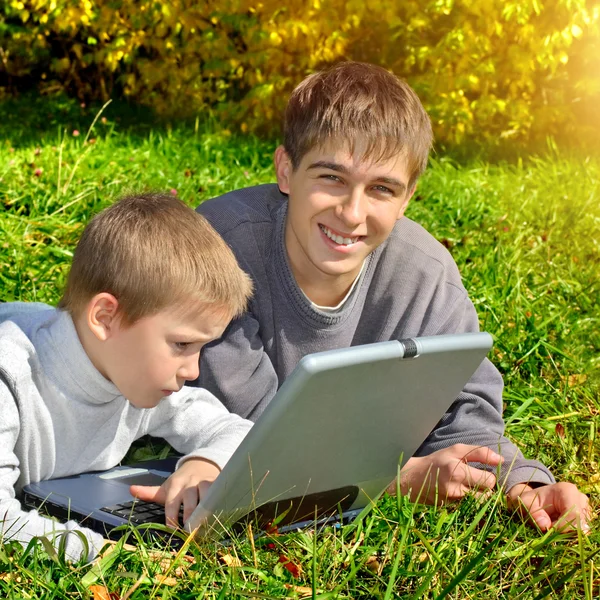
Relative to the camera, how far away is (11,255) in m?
4.04

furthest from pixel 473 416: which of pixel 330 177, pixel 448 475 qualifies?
pixel 330 177

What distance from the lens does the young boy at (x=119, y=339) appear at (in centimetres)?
237

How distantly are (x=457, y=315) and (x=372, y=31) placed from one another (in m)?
6.23

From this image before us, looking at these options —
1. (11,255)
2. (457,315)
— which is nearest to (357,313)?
(457,315)

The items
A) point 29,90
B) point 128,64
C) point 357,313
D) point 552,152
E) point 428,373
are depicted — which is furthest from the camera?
point 29,90

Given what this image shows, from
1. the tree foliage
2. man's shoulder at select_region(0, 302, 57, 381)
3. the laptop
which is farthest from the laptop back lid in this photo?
the tree foliage

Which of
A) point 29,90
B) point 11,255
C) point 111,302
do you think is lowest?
point 29,90

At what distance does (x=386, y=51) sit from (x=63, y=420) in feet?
22.9

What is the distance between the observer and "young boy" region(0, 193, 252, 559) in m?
2.37

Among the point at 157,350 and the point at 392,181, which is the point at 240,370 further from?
the point at 392,181

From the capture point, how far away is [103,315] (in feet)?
7.87

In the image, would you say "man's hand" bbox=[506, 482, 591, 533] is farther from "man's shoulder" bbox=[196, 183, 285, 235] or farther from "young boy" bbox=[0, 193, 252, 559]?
"man's shoulder" bbox=[196, 183, 285, 235]

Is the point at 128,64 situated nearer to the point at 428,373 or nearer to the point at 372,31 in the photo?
the point at 372,31

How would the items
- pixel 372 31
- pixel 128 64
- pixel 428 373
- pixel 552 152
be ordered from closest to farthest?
pixel 428 373 → pixel 552 152 → pixel 372 31 → pixel 128 64
